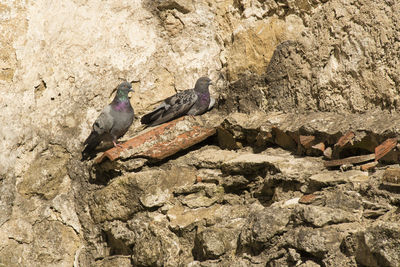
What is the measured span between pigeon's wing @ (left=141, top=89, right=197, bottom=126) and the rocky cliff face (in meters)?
0.17

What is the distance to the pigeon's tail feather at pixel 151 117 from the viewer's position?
5.47 metres

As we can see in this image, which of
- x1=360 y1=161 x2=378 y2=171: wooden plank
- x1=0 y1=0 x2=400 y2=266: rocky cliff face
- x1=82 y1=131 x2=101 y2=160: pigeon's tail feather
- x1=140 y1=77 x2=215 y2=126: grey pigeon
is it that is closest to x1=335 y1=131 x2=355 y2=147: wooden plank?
x1=0 y1=0 x2=400 y2=266: rocky cliff face

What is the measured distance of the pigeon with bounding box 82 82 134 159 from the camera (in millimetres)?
5164

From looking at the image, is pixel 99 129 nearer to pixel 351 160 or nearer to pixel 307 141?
pixel 307 141

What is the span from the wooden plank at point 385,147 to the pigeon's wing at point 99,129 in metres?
2.49

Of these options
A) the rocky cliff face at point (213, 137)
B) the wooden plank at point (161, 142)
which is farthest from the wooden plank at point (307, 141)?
the wooden plank at point (161, 142)

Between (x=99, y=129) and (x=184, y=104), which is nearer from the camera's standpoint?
(x=99, y=129)

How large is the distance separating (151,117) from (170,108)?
22 cm

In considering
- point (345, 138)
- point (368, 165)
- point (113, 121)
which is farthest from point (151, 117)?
point (368, 165)

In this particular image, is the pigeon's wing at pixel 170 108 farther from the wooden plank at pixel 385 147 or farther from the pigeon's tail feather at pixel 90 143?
the wooden plank at pixel 385 147

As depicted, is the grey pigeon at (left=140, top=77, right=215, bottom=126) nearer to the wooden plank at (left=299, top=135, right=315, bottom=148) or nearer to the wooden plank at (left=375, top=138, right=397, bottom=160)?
the wooden plank at (left=299, top=135, right=315, bottom=148)

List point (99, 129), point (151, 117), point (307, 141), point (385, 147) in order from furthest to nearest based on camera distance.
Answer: point (151, 117), point (99, 129), point (307, 141), point (385, 147)

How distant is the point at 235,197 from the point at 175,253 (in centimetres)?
64

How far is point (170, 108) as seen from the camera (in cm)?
558
